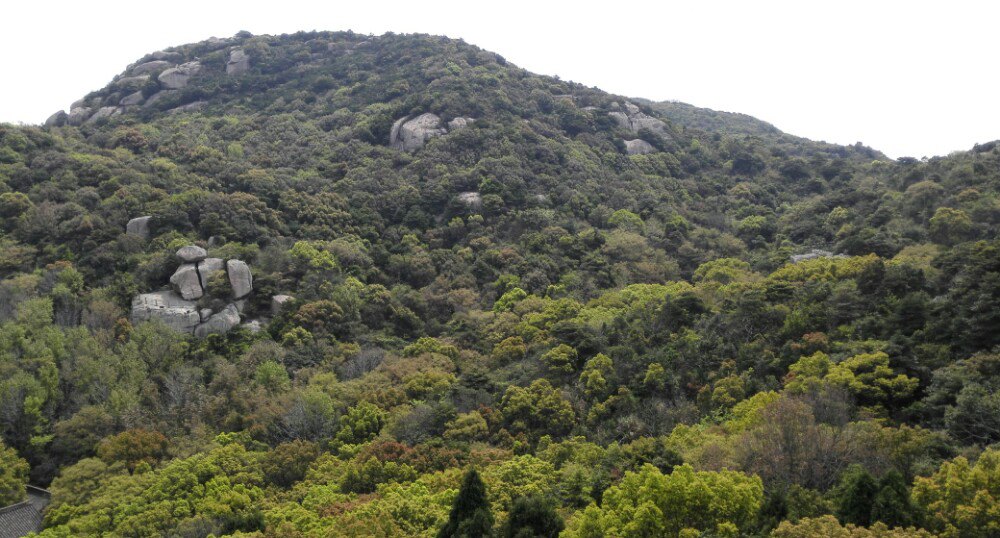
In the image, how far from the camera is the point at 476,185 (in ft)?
200

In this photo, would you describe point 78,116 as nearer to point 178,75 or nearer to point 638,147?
point 178,75

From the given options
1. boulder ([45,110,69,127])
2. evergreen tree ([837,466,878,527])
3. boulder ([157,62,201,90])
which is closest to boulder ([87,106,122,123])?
boulder ([45,110,69,127])

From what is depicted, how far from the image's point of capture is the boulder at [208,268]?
41.0 m

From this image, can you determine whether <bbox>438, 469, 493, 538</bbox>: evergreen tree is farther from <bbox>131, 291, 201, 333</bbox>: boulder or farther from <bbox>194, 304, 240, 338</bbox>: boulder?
<bbox>131, 291, 201, 333</bbox>: boulder

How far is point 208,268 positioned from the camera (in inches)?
1636

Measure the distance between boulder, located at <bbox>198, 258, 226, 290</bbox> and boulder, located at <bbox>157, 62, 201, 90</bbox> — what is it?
51228 millimetres

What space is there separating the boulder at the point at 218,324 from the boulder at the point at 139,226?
412 inches

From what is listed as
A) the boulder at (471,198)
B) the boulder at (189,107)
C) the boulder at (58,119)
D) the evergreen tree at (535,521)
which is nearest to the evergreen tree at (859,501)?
the evergreen tree at (535,521)

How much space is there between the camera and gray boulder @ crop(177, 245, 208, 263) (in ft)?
137

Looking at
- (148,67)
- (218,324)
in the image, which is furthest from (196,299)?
(148,67)

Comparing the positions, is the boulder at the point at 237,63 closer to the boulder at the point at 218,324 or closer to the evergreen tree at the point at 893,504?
the boulder at the point at 218,324

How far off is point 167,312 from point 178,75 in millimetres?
57165

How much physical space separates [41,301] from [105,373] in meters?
6.97

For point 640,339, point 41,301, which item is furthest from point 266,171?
point 640,339
